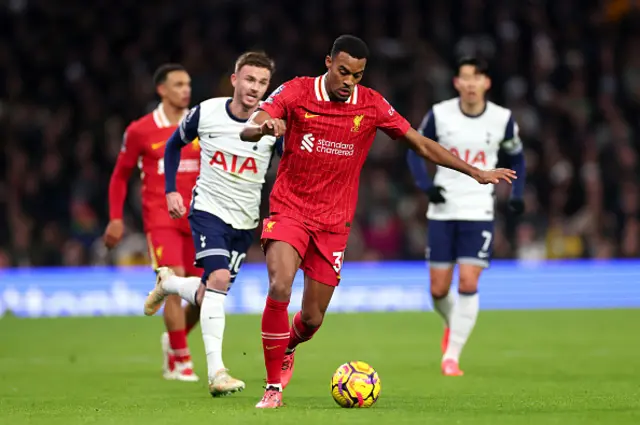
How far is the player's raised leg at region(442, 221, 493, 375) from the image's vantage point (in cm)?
1022

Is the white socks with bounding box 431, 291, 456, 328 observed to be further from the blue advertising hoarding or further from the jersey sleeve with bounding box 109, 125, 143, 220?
the blue advertising hoarding

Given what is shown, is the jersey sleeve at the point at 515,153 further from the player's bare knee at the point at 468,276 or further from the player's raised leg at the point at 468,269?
the player's bare knee at the point at 468,276

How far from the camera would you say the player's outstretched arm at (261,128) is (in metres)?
6.60

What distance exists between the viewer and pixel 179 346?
390 inches

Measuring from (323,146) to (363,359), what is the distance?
167 inches

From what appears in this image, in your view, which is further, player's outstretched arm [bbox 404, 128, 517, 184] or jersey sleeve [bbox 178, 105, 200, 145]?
jersey sleeve [bbox 178, 105, 200, 145]

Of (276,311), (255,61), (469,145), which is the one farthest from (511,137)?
(276,311)

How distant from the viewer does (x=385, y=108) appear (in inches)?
302

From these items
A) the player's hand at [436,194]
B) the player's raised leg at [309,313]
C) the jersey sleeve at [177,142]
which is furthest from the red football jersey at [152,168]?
the player's raised leg at [309,313]

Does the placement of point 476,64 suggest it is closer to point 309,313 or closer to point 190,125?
point 190,125

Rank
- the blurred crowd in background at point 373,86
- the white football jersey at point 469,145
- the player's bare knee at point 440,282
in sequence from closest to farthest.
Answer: the white football jersey at point 469,145 → the player's bare knee at point 440,282 → the blurred crowd in background at point 373,86

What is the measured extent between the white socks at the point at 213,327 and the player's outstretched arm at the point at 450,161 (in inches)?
73.0

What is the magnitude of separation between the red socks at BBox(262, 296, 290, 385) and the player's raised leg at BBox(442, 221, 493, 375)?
3.03 m

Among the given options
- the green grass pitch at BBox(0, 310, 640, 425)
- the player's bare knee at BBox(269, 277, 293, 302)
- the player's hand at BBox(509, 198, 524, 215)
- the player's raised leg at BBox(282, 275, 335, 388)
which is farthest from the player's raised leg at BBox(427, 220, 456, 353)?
the player's bare knee at BBox(269, 277, 293, 302)
